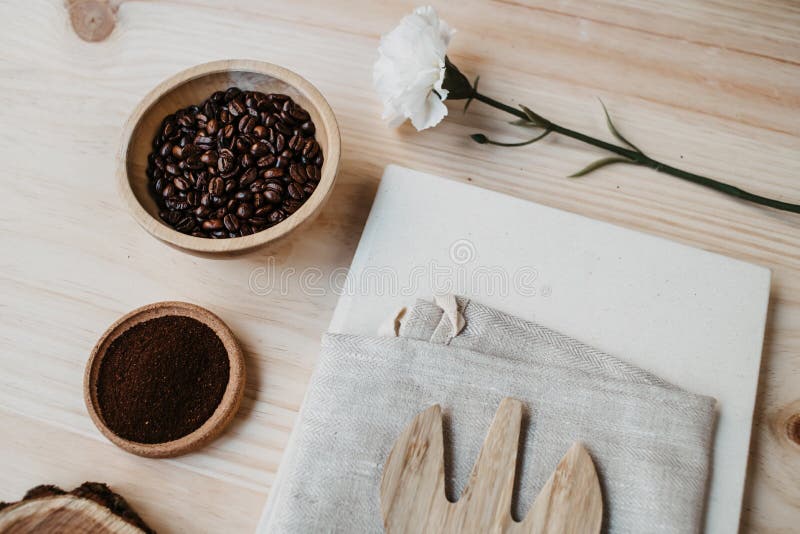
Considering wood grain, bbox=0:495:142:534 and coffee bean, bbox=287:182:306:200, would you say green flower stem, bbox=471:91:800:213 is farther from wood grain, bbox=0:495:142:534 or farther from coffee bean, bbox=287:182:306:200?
wood grain, bbox=0:495:142:534

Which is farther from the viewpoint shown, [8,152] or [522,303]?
[8,152]

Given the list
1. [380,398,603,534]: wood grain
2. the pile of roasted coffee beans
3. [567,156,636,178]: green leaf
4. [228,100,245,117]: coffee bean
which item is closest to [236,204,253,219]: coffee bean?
the pile of roasted coffee beans

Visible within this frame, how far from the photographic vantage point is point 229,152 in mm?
784

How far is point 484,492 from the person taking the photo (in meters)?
0.68

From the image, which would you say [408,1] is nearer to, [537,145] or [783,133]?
[537,145]

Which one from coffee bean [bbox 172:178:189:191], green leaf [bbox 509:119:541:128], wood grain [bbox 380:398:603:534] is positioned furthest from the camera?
green leaf [bbox 509:119:541:128]

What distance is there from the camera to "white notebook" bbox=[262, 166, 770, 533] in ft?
2.51

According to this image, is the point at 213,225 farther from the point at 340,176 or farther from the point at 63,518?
the point at 63,518

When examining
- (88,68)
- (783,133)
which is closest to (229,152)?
(88,68)

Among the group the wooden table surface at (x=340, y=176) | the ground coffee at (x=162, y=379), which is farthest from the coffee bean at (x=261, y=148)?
the ground coffee at (x=162, y=379)

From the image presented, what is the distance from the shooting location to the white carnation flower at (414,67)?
79 cm

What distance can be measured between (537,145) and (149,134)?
18.9 inches

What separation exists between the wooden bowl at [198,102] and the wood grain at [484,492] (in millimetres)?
260

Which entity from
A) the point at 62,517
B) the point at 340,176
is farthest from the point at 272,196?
the point at 62,517
